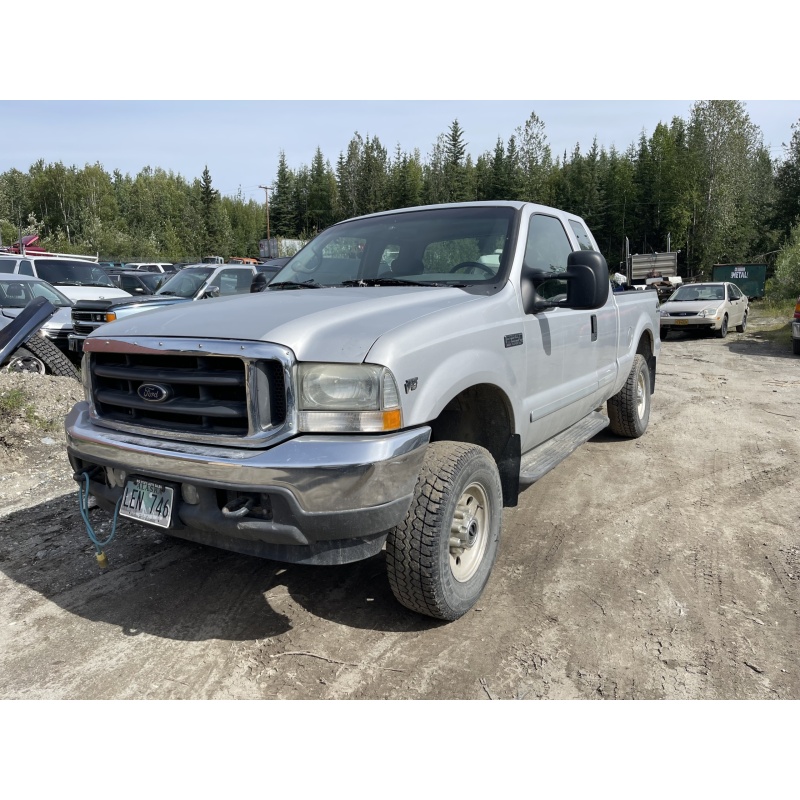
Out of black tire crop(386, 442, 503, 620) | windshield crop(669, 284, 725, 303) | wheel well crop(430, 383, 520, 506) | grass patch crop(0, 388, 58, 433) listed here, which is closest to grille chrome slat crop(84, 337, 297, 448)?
black tire crop(386, 442, 503, 620)

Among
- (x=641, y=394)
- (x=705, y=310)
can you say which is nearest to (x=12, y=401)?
(x=641, y=394)

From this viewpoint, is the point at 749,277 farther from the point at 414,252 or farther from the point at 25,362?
the point at 414,252

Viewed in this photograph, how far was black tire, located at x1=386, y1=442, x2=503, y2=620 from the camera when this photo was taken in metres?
2.67

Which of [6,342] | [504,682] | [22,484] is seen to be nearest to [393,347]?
[504,682]

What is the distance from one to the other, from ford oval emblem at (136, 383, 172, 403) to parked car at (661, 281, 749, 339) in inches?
641

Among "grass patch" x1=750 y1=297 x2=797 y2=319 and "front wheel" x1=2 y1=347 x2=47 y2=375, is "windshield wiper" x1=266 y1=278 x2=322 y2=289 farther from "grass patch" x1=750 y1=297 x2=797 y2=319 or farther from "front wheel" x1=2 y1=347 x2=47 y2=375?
"grass patch" x1=750 y1=297 x2=797 y2=319

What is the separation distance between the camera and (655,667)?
8.65 feet

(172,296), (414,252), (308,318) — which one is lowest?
(172,296)

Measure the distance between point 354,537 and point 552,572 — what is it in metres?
1.54

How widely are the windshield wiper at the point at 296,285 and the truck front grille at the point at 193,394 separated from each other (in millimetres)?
1293

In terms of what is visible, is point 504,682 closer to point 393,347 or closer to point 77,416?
point 393,347

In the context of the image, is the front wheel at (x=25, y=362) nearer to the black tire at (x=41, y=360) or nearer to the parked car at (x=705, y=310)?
the black tire at (x=41, y=360)

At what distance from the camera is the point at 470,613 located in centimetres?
311

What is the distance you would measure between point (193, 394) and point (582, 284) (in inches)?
79.9
